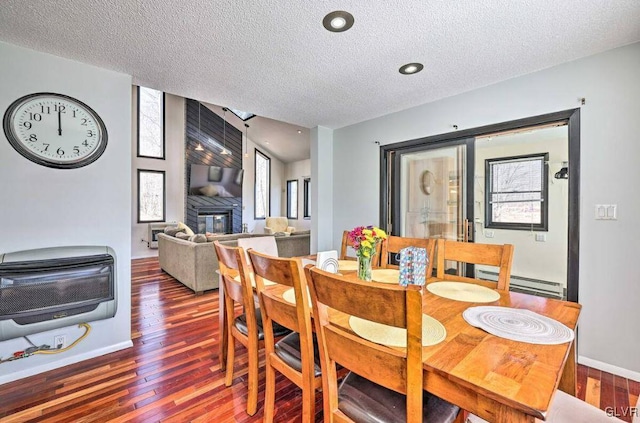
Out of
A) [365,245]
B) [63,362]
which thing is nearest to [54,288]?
[63,362]

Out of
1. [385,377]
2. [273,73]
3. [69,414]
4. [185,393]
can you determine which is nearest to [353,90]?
[273,73]

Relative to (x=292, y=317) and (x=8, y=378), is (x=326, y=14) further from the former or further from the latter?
(x=8, y=378)

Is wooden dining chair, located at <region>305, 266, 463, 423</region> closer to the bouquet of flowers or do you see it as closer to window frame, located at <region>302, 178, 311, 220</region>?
the bouquet of flowers

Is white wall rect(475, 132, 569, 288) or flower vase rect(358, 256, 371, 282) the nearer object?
flower vase rect(358, 256, 371, 282)

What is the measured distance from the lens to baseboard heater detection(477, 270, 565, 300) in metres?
3.79

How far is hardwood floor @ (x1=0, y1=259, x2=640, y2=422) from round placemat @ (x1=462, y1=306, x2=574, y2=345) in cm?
115

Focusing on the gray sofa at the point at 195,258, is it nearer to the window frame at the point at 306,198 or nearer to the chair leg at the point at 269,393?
the chair leg at the point at 269,393

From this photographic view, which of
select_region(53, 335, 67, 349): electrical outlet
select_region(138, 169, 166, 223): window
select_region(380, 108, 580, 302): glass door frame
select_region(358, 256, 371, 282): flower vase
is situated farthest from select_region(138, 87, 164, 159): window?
select_region(358, 256, 371, 282): flower vase

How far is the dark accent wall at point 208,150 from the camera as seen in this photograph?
24.8ft

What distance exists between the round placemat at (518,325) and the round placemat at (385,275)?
1.82 feet

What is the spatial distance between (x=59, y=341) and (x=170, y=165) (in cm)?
574

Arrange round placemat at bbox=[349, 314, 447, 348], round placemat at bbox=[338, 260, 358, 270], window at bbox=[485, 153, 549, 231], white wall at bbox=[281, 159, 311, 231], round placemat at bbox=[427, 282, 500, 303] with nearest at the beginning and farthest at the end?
round placemat at bbox=[349, 314, 447, 348], round placemat at bbox=[427, 282, 500, 303], round placemat at bbox=[338, 260, 358, 270], window at bbox=[485, 153, 549, 231], white wall at bbox=[281, 159, 311, 231]

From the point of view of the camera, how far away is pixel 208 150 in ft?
26.1

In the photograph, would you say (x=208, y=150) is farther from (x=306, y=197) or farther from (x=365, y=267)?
(x=365, y=267)
